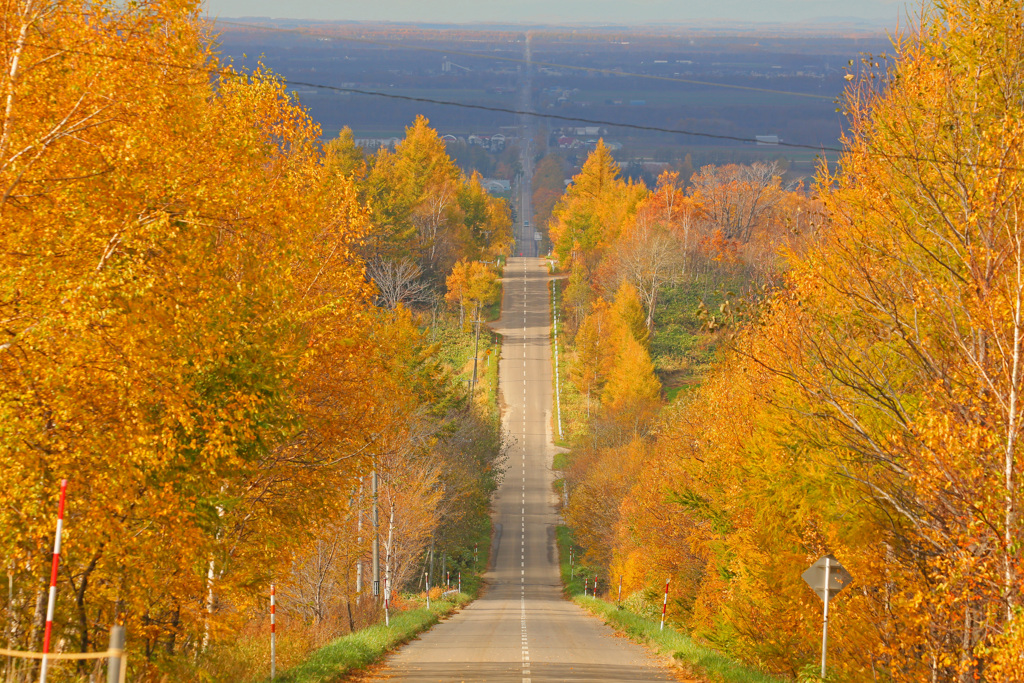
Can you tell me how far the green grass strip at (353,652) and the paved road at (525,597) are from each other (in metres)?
0.43

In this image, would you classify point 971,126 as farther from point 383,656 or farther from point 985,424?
point 383,656

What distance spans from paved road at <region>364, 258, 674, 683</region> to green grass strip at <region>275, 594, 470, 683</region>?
0.43 meters

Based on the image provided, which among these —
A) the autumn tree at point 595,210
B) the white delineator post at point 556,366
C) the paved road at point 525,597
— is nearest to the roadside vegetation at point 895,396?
the paved road at point 525,597

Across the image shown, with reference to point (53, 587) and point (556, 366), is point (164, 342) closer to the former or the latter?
point (53, 587)

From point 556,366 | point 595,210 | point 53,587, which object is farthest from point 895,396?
→ point 595,210

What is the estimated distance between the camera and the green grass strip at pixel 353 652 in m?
15.4

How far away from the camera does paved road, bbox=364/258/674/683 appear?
17.8m

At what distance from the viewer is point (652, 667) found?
62.9 feet

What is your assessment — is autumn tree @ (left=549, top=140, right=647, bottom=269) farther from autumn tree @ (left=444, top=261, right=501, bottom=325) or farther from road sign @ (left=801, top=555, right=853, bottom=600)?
road sign @ (left=801, top=555, right=853, bottom=600)

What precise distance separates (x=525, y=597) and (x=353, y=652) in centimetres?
3771

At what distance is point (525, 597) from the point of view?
178 feet

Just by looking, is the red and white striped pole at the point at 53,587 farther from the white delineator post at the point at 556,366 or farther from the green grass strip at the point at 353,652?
the white delineator post at the point at 556,366

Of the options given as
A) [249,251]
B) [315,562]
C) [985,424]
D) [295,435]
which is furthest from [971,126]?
[315,562]

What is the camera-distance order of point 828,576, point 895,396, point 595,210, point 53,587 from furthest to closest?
point 595,210 < point 828,576 < point 895,396 < point 53,587
